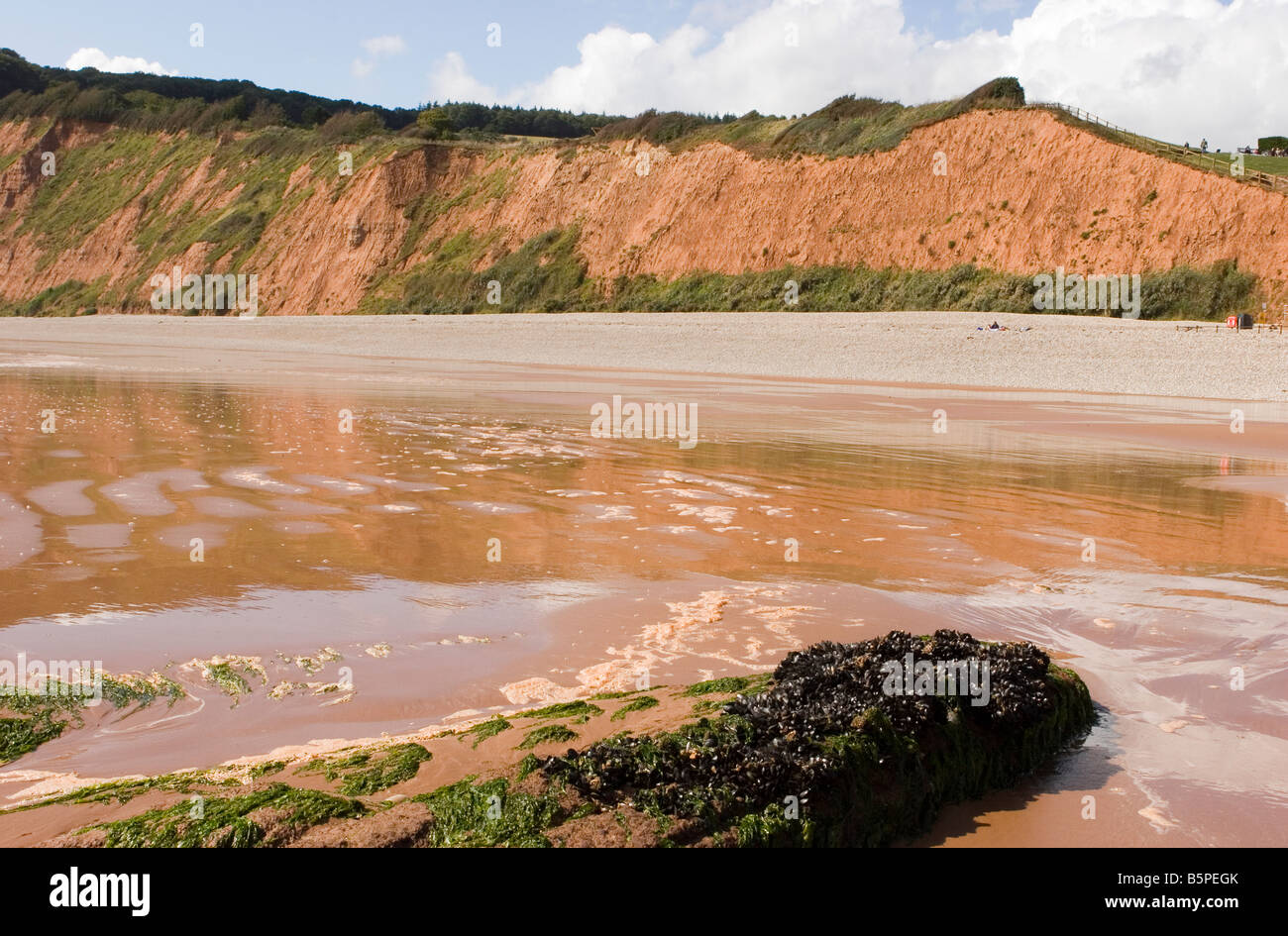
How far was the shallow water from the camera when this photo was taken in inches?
183

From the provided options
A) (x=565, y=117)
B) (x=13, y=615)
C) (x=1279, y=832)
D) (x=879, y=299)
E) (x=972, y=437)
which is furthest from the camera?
(x=565, y=117)

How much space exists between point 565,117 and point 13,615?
11540 cm

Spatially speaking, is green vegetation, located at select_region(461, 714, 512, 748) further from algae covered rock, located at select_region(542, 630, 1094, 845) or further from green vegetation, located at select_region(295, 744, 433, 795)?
algae covered rock, located at select_region(542, 630, 1094, 845)

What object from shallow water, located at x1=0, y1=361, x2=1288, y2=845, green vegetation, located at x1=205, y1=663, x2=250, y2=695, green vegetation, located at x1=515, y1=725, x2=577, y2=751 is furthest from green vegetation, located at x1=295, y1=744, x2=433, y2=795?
green vegetation, located at x1=205, y1=663, x2=250, y2=695

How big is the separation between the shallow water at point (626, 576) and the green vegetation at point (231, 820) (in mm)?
947

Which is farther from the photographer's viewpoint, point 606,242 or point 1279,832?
point 606,242

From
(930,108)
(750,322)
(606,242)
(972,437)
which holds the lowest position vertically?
(972,437)

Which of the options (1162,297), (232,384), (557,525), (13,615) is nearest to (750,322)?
(1162,297)

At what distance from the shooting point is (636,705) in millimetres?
4719

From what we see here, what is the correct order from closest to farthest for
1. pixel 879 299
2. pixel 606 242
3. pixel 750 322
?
pixel 750 322, pixel 879 299, pixel 606 242

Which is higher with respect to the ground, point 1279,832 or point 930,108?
point 930,108

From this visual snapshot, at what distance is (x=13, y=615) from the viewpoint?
6.09 m

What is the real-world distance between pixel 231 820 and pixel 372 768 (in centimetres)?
67
